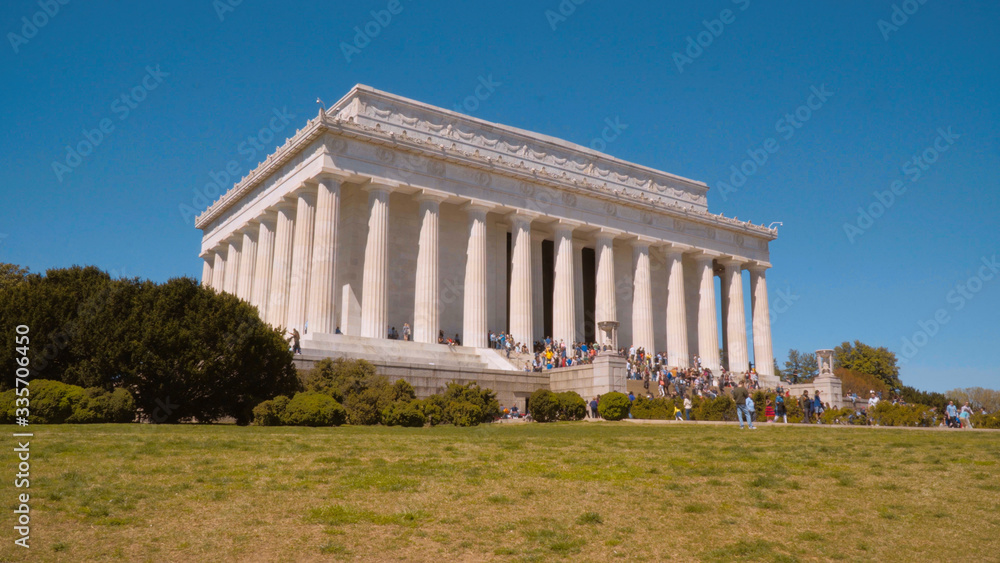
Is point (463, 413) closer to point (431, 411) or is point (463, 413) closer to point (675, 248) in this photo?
point (431, 411)

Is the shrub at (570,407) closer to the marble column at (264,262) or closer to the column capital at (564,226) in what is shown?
the column capital at (564,226)

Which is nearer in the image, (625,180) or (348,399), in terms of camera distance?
(348,399)

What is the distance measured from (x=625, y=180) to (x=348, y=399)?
37.0 metres

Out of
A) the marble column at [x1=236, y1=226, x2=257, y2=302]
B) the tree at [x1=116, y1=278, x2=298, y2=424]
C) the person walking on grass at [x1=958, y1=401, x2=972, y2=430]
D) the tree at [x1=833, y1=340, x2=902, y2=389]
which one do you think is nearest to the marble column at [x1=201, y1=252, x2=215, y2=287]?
the marble column at [x1=236, y1=226, x2=257, y2=302]

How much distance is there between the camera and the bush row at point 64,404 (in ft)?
68.1

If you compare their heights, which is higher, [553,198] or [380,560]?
[553,198]

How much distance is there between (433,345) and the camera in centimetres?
4162

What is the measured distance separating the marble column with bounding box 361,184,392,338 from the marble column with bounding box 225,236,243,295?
15.2 meters

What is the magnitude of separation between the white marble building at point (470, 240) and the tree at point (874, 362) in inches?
1105

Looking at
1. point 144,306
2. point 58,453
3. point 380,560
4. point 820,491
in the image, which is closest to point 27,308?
point 144,306

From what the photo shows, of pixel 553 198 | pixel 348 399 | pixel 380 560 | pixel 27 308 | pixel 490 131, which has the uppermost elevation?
pixel 490 131

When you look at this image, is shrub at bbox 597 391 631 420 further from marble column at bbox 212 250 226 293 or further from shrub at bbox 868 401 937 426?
marble column at bbox 212 250 226 293

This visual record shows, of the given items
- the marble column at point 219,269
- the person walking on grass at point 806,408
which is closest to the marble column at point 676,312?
the person walking on grass at point 806,408

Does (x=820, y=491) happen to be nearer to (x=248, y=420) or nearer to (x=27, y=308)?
(x=248, y=420)
